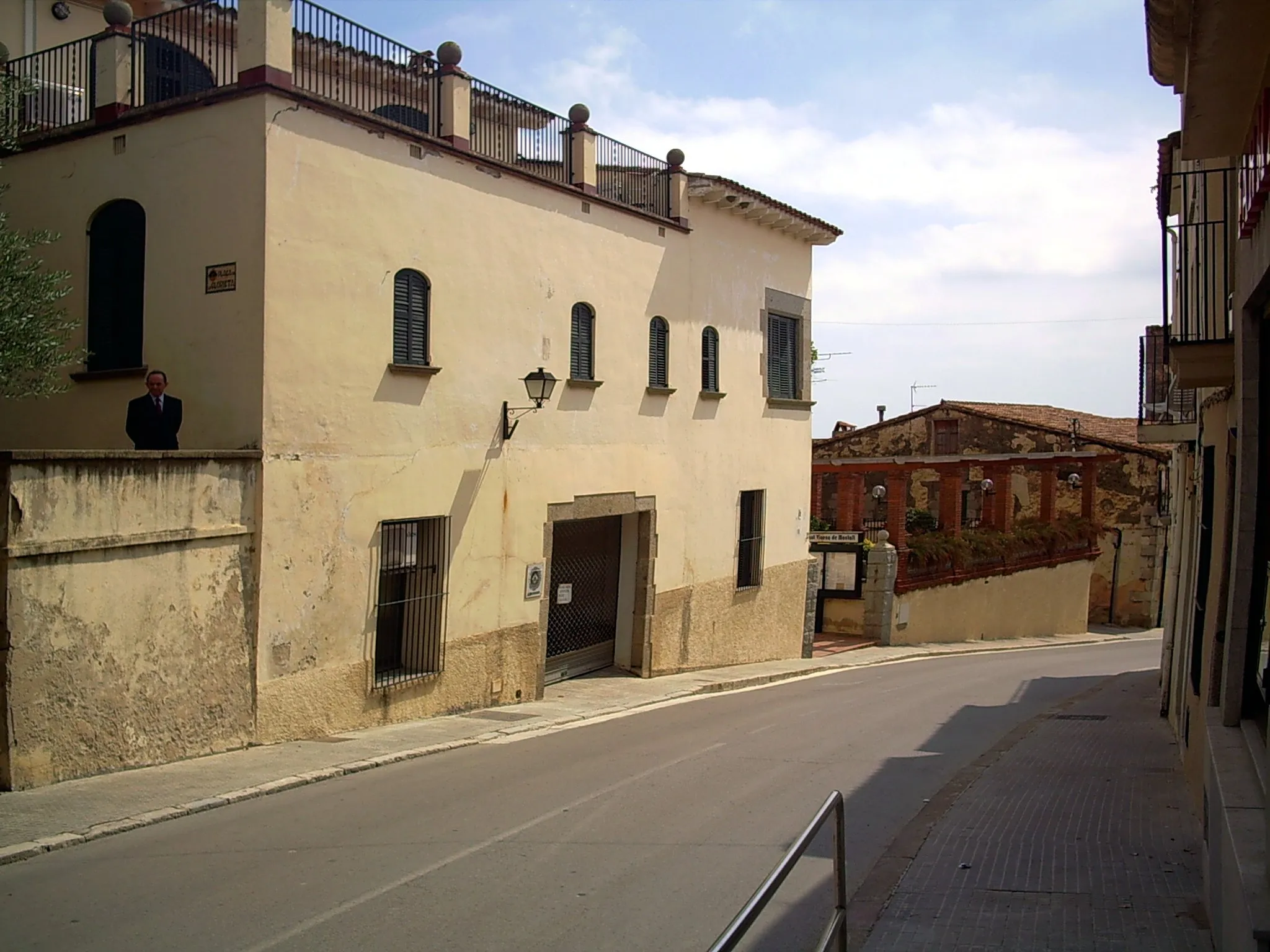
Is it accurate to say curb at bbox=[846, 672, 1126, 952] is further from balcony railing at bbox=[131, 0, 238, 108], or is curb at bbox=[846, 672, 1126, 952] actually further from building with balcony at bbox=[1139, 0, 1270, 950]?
balcony railing at bbox=[131, 0, 238, 108]

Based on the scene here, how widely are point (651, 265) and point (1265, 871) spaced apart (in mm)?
14111

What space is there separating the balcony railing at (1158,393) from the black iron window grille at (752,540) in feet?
23.0

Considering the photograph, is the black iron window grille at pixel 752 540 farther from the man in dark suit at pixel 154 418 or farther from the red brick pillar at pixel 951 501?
the red brick pillar at pixel 951 501

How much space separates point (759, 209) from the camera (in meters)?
20.2

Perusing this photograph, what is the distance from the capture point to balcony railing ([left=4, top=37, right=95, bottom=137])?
42.3 ft

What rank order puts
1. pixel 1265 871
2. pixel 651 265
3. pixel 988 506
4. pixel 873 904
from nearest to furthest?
pixel 1265 871 < pixel 873 904 < pixel 651 265 < pixel 988 506

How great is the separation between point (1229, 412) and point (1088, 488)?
3028 centimetres

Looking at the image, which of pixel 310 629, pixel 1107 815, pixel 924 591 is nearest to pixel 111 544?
pixel 310 629

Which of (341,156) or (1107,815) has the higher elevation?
(341,156)

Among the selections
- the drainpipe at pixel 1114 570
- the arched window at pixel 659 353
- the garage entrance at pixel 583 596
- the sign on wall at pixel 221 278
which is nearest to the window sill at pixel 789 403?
the arched window at pixel 659 353

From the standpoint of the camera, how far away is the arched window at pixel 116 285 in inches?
486

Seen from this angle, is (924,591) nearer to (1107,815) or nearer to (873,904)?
(1107,815)

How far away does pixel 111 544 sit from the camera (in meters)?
9.51

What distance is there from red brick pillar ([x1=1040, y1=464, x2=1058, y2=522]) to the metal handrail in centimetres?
3263
